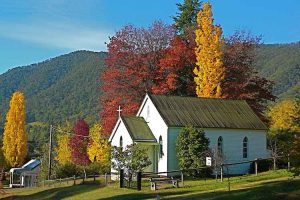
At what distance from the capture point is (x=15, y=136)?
72.2m

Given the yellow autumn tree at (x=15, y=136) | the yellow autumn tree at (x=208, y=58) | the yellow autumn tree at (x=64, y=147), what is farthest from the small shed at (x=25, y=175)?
the yellow autumn tree at (x=208, y=58)

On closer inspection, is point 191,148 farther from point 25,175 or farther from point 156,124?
point 25,175

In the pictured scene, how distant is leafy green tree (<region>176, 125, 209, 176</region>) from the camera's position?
1578 inches

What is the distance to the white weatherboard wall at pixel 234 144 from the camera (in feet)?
137

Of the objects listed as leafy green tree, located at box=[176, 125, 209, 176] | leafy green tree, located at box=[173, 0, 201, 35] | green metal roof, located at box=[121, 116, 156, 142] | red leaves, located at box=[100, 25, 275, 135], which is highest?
leafy green tree, located at box=[173, 0, 201, 35]

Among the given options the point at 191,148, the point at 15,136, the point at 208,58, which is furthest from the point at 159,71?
the point at 15,136

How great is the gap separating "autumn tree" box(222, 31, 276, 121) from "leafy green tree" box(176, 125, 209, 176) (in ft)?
34.2

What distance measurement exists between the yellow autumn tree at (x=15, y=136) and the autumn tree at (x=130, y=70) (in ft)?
72.5

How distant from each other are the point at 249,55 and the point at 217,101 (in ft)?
31.4

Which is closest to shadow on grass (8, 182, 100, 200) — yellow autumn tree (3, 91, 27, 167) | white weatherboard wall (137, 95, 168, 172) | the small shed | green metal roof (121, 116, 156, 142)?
green metal roof (121, 116, 156, 142)

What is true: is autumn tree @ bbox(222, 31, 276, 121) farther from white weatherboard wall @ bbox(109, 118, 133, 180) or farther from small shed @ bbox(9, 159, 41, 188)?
small shed @ bbox(9, 159, 41, 188)

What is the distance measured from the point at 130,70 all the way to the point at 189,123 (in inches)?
499

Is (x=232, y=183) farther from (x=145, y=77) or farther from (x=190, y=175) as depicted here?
(x=145, y=77)

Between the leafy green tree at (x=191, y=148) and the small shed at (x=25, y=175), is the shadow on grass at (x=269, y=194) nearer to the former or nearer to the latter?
the leafy green tree at (x=191, y=148)
